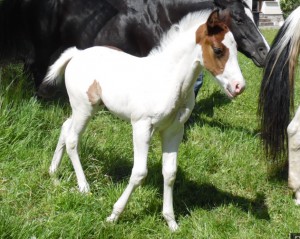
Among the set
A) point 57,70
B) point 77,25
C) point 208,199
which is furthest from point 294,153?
point 77,25

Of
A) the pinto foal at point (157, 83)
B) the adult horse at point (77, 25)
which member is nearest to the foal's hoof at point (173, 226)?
the pinto foal at point (157, 83)

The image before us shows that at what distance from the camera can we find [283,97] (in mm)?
3225

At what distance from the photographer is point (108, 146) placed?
3.71 m

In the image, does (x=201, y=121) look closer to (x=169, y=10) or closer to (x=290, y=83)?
(x=169, y=10)

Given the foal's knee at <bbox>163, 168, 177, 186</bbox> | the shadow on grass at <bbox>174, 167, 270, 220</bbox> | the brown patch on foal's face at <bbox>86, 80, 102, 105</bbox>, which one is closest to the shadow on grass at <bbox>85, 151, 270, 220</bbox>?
the shadow on grass at <bbox>174, 167, 270, 220</bbox>

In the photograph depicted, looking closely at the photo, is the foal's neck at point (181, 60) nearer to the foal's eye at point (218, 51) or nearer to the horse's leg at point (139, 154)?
the foal's eye at point (218, 51)

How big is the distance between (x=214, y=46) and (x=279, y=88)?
3.76 feet

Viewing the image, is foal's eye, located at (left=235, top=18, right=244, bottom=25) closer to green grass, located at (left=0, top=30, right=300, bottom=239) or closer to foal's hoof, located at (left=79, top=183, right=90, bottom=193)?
green grass, located at (left=0, top=30, right=300, bottom=239)

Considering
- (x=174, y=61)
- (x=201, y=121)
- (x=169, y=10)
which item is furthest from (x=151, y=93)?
(x=201, y=121)

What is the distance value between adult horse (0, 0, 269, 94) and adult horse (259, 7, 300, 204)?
906mm

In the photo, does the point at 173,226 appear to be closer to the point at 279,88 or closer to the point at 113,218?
the point at 113,218

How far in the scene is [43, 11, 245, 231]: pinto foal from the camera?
7.54 ft

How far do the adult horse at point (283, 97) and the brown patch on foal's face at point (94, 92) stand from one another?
1308 mm

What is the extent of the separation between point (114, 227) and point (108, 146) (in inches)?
46.8
